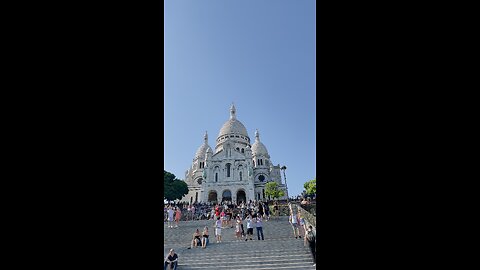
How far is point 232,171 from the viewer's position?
5909 cm

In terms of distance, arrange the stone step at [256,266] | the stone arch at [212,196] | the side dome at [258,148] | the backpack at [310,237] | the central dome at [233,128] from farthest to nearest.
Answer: the central dome at [233,128], the side dome at [258,148], the stone arch at [212,196], the backpack at [310,237], the stone step at [256,266]

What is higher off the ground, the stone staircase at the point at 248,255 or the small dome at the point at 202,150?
the small dome at the point at 202,150

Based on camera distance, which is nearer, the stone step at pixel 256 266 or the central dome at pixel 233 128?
the stone step at pixel 256 266

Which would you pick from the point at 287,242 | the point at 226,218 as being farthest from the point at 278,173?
the point at 287,242

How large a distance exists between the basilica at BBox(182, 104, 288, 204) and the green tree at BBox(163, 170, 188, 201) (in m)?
3.35

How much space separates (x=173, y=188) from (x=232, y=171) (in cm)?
1158

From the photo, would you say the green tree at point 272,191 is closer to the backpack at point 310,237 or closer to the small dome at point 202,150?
the small dome at point 202,150

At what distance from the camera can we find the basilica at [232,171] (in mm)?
57478

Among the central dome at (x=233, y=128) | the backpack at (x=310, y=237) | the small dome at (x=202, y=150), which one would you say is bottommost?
the backpack at (x=310, y=237)

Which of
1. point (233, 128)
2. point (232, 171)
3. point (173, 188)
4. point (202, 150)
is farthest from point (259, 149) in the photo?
point (173, 188)

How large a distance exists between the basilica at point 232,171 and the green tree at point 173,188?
3352 millimetres

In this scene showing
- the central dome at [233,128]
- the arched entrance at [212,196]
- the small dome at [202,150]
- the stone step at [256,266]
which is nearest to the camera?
the stone step at [256,266]

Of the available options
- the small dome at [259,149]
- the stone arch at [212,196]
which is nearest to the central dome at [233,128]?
the small dome at [259,149]

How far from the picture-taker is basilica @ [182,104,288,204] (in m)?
57.5
